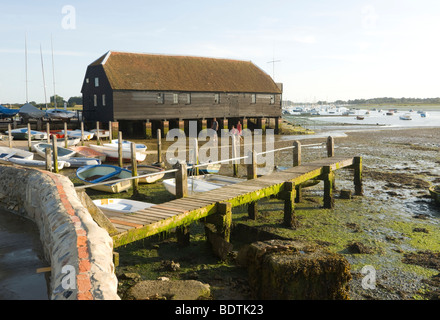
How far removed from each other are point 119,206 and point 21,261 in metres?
4.88

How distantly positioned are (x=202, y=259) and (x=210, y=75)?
116 ft

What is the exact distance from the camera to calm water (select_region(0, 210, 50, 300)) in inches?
250

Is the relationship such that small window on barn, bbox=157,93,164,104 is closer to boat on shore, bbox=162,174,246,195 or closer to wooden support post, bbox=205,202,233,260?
boat on shore, bbox=162,174,246,195

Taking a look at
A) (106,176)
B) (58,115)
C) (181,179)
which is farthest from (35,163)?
(58,115)

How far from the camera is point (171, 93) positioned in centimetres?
3894

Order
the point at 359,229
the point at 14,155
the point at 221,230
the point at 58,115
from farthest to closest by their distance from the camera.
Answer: the point at 58,115 → the point at 14,155 → the point at 359,229 → the point at 221,230

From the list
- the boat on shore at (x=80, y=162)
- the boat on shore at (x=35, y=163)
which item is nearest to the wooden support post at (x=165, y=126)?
the boat on shore at (x=80, y=162)

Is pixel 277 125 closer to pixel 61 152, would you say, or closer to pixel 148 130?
pixel 148 130

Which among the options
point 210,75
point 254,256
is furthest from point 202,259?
point 210,75

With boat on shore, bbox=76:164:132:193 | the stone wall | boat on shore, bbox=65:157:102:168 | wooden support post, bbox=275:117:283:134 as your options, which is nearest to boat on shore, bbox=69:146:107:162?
boat on shore, bbox=65:157:102:168

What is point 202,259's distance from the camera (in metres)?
9.93

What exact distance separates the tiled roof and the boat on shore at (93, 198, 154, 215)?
81.1 feet
